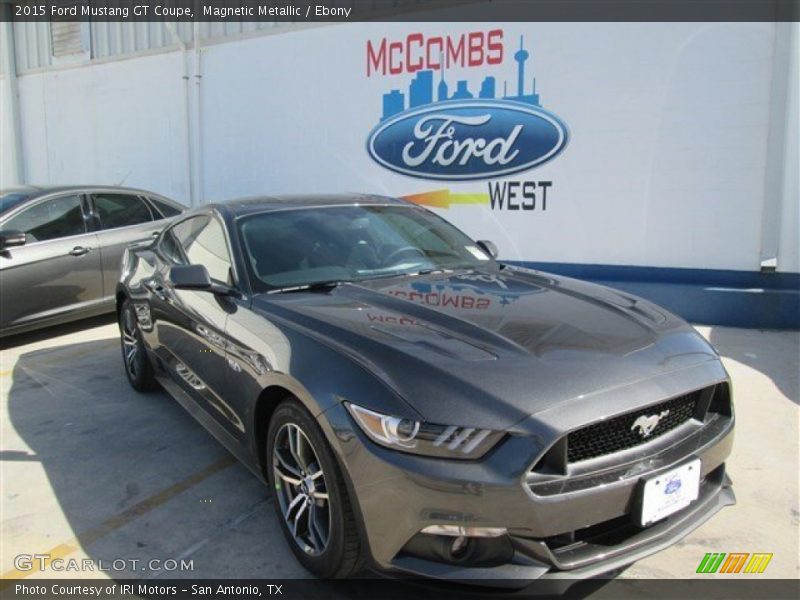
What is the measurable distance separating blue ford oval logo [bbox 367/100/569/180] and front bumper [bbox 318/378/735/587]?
5.87 meters

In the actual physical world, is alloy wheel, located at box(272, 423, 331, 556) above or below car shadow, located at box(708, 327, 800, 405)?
above

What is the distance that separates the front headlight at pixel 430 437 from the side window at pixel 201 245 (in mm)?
1541

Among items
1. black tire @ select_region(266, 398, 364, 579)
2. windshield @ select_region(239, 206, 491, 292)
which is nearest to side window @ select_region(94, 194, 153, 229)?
windshield @ select_region(239, 206, 491, 292)

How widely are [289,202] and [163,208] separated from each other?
13.7 feet

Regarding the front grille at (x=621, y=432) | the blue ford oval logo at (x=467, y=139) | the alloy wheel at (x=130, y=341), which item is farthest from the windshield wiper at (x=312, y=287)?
the blue ford oval logo at (x=467, y=139)

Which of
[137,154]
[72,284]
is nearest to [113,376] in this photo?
[72,284]

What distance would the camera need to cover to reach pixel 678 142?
267 inches

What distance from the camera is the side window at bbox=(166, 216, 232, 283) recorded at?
3.47 metres

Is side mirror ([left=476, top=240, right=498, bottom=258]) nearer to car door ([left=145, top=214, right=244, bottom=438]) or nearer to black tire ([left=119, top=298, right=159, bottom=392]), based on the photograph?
car door ([left=145, top=214, right=244, bottom=438])

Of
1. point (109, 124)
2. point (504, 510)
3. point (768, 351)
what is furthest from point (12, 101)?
A: point (504, 510)

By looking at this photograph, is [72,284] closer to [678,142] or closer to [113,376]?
[113,376]

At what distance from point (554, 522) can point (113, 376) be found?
14.5 ft

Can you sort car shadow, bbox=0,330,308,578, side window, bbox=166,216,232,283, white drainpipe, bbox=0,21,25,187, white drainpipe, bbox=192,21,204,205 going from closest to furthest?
car shadow, bbox=0,330,308,578 → side window, bbox=166,216,232,283 → white drainpipe, bbox=192,21,204,205 → white drainpipe, bbox=0,21,25,187

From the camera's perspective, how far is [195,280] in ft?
10.4
